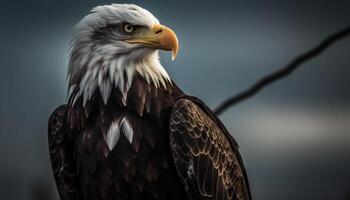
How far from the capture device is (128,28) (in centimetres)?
125

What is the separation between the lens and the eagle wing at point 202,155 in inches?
47.5

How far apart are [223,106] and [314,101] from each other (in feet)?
0.95

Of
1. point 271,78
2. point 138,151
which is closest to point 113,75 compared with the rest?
point 138,151

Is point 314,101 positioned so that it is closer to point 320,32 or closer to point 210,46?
point 320,32

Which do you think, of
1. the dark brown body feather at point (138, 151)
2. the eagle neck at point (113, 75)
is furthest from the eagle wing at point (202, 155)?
the eagle neck at point (113, 75)

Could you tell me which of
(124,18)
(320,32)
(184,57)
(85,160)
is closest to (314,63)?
(320,32)

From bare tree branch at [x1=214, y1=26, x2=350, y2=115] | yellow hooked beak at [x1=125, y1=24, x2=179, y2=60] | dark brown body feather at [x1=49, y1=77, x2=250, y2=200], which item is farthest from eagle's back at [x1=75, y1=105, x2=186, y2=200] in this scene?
bare tree branch at [x1=214, y1=26, x2=350, y2=115]

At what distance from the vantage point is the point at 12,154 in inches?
61.1

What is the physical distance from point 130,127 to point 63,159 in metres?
0.20

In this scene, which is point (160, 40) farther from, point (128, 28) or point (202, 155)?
point (202, 155)

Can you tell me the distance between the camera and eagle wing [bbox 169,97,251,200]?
1206mm

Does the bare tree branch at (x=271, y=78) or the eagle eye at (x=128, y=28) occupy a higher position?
the eagle eye at (x=128, y=28)

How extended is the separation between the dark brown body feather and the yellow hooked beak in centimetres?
11

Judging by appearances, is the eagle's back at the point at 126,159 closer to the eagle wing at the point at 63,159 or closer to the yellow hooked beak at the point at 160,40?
the eagle wing at the point at 63,159
